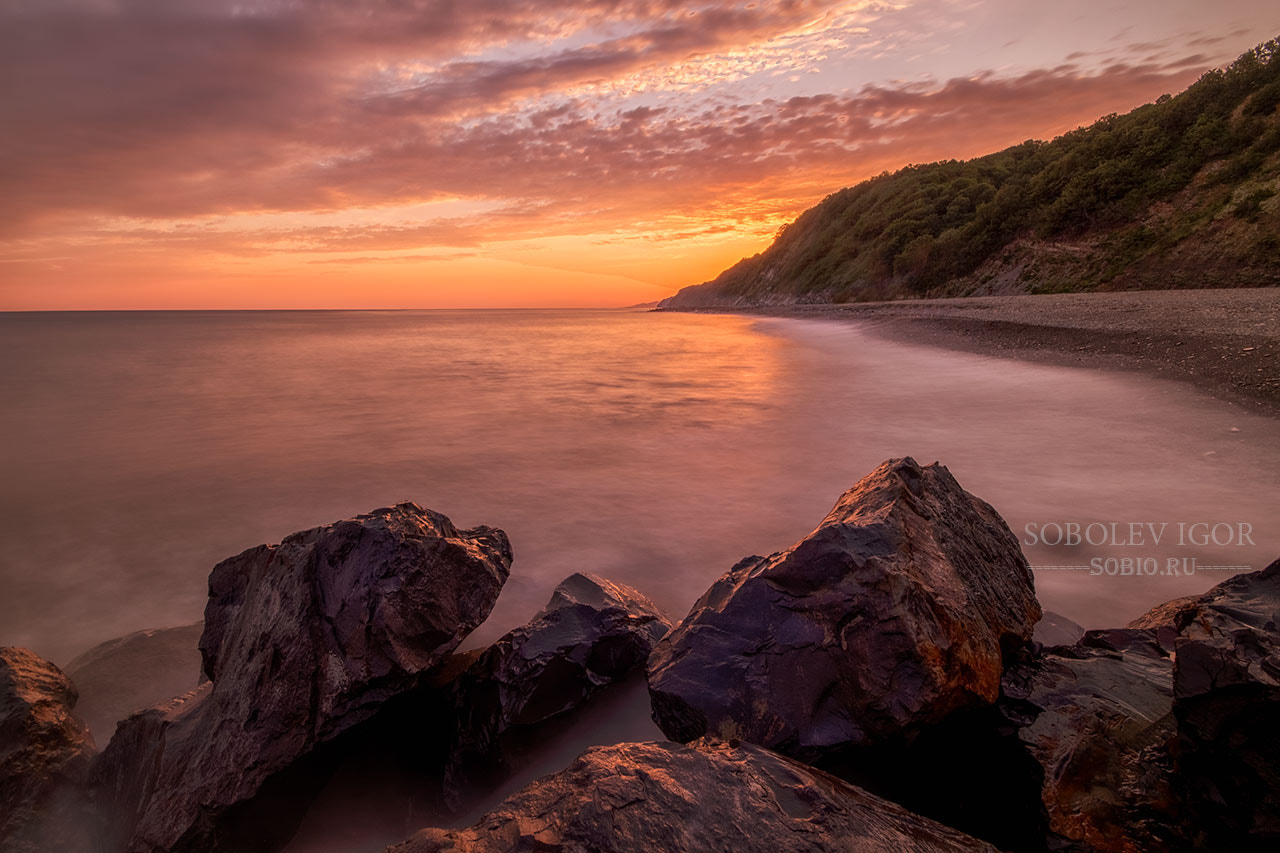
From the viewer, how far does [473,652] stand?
3.24 meters

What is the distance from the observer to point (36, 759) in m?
2.42

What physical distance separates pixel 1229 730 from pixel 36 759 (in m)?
4.22

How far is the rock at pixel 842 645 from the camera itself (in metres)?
1.95

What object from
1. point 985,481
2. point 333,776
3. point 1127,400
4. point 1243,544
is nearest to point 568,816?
point 333,776

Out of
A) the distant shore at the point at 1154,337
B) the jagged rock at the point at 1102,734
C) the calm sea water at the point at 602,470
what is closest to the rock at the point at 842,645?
the jagged rock at the point at 1102,734

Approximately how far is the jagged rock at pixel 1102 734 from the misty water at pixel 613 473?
1398 millimetres

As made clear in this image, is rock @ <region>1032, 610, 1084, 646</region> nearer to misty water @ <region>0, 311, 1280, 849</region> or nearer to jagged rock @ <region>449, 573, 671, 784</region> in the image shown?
misty water @ <region>0, 311, 1280, 849</region>

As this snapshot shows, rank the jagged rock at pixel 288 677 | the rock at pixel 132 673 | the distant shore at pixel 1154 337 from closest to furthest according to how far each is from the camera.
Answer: the jagged rock at pixel 288 677 < the rock at pixel 132 673 < the distant shore at pixel 1154 337

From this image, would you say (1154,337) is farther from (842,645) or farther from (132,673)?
(132,673)

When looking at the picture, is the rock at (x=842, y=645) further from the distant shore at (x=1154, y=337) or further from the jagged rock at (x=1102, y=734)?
the distant shore at (x=1154, y=337)

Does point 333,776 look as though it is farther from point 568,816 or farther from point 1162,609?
point 1162,609

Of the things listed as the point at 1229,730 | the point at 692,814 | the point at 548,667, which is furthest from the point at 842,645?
the point at 548,667

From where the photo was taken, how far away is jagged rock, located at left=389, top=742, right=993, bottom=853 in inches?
52.9

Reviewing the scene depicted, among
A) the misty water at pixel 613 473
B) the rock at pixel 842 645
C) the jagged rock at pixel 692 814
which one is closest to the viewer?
the jagged rock at pixel 692 814
